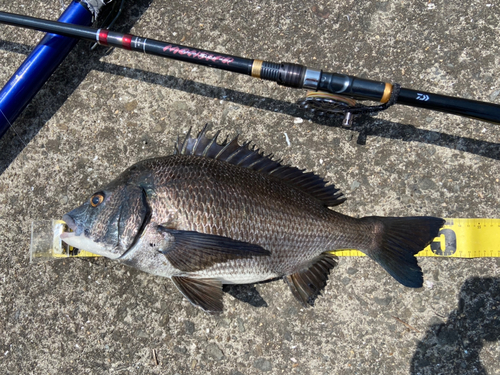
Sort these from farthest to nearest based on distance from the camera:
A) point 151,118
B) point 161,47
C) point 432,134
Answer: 1. point 151,118
2. point 432,134
3. point 161,47

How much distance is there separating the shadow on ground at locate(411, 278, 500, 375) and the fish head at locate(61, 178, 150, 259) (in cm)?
188

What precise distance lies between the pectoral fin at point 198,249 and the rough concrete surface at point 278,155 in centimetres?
49

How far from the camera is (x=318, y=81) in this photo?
1.69 metres

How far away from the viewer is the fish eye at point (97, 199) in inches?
73.0

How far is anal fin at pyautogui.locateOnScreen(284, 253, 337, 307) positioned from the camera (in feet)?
6.64

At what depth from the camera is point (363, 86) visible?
1684 millimetres

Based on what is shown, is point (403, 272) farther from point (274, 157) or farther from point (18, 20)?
point (18, 20)

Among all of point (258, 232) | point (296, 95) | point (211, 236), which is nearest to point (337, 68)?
point (296, 95)

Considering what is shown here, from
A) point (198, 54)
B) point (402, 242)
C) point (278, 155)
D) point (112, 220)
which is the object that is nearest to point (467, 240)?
point (402, 242)

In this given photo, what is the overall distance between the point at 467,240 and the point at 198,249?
1655 millimetres

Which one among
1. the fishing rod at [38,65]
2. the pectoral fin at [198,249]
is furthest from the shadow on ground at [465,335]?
the fishing rod at [38,65]

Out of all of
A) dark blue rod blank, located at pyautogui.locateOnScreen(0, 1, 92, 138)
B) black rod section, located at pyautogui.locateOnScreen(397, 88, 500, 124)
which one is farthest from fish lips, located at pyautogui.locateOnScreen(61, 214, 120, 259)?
black rod section, located at pyautogui.locateOnScreen(397, 88, 500, 124)

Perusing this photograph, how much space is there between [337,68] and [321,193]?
2.90 ft

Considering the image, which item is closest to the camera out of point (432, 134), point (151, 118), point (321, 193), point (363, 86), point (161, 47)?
point (363, 86)
